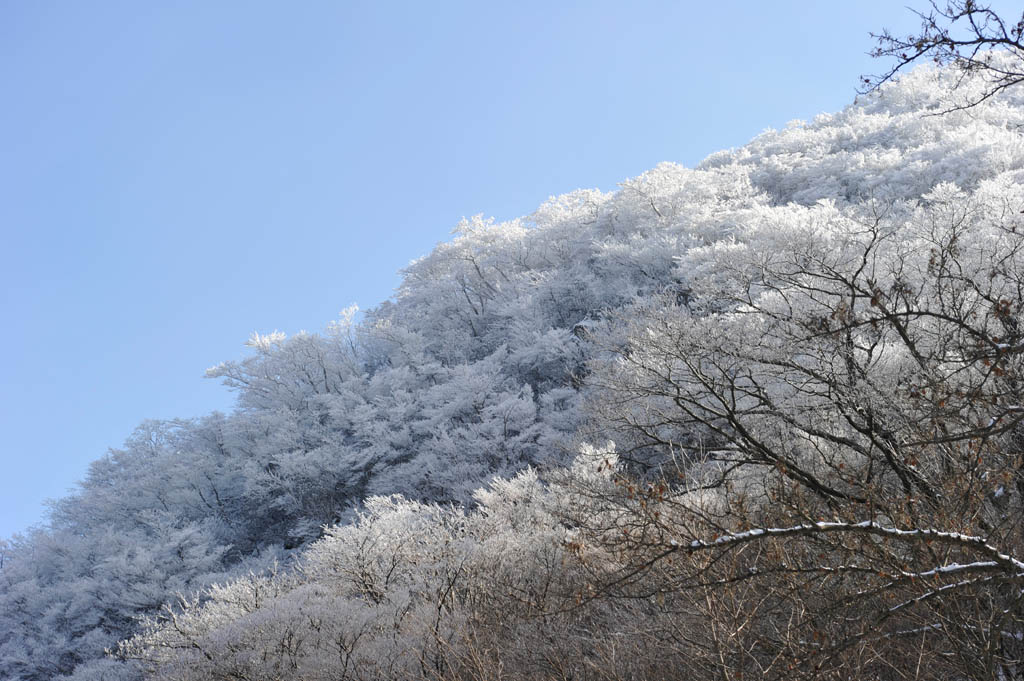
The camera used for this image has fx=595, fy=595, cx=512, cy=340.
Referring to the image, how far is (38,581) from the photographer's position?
960 inches

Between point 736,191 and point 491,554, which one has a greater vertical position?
point 736,191

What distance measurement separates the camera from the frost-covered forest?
4.66 metres

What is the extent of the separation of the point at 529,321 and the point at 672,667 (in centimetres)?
2346

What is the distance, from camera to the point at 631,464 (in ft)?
56.9

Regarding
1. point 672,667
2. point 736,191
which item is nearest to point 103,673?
point 672,667

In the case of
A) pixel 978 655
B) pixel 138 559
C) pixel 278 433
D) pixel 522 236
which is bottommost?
pixel 978 655

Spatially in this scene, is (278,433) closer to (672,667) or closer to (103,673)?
(103,673)

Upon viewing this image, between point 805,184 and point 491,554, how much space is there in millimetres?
35255

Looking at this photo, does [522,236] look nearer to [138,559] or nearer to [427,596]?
[138,559]

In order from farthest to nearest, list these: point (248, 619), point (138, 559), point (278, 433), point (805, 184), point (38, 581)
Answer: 1. point (805, 184)
2. point (278, 433)
3. point (38, 581)
4. point (138, 559)
5. point (248, 619)

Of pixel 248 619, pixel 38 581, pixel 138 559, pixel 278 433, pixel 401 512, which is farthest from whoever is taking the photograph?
pixel 278 433

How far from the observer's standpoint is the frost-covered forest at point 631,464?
466 cm

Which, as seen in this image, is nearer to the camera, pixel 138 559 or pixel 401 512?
pixel 401 512

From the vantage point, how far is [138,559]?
21.3 meters
